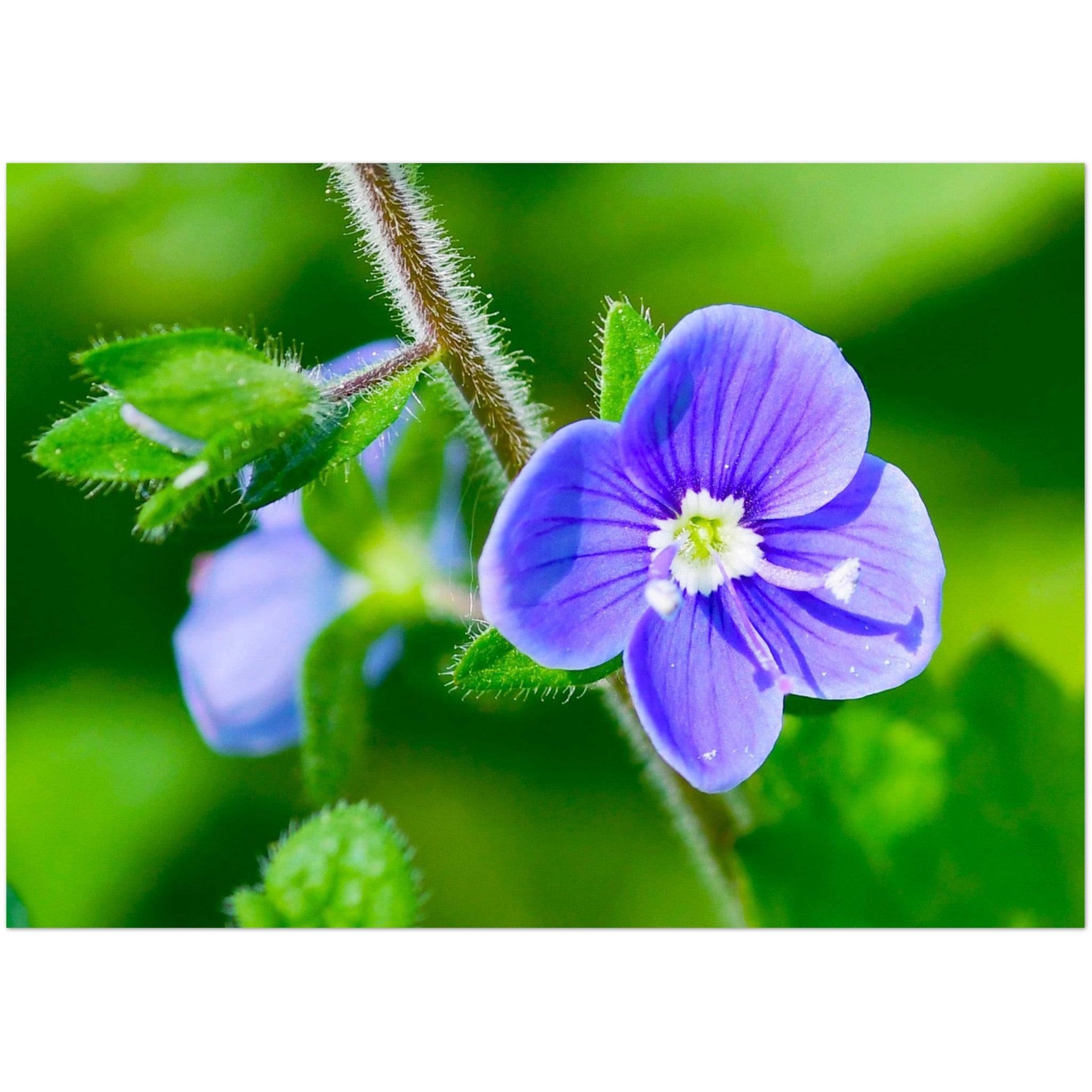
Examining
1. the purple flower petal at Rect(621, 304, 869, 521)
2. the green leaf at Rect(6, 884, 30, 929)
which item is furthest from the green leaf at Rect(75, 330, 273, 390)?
the green leaf at Rect(6, 884, 30, 929)

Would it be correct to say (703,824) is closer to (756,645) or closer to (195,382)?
(756,645)

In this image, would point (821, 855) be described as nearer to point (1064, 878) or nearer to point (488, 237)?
point (1064, 878)

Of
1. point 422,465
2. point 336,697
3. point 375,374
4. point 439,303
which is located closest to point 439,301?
point 439,303

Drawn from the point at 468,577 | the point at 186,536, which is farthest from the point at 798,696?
the point at 186,536

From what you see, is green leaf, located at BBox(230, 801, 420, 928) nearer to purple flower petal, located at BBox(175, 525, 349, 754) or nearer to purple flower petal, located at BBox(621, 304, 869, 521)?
purple flower petal, located at BBox(175, 525, 349, 754)

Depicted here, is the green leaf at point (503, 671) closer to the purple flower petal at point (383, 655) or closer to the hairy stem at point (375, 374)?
the hairy stem at point (375, 374)
